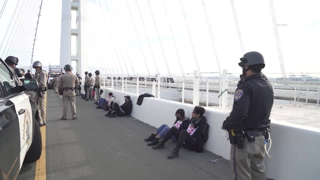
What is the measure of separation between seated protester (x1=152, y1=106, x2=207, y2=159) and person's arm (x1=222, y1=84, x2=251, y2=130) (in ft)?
6.30

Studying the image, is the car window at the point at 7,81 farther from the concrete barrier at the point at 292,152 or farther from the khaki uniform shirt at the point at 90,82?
the khaki uniform shirt at the point at 90,82

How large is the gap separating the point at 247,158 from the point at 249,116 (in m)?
0.47

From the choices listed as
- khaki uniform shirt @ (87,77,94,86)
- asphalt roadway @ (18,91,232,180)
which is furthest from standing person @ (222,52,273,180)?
khaki uniform shirt @ (87,77,94,86)

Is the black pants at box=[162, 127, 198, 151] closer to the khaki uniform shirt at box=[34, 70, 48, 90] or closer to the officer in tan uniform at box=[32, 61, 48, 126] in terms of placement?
the officer in tan uniform at box=[32, 61, 48, 126]

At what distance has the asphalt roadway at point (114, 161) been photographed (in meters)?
3.43

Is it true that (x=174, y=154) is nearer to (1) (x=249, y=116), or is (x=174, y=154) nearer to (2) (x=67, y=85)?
(1) (x=249, y=116)

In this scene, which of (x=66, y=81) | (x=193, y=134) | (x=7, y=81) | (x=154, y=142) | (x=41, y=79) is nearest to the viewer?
(x=7, y=81)

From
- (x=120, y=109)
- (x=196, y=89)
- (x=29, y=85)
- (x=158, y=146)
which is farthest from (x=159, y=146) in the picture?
(x=120, y=109)

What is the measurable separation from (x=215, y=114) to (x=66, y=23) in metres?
32.5

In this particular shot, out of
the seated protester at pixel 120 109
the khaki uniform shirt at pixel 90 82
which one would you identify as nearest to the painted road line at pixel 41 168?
the seated protester at pixel 120 109

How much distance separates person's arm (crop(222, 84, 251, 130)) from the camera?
2.39 m

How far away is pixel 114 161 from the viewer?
396 centimetres

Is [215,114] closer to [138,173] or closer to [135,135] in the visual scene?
[138,173]

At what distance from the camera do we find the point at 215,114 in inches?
175
